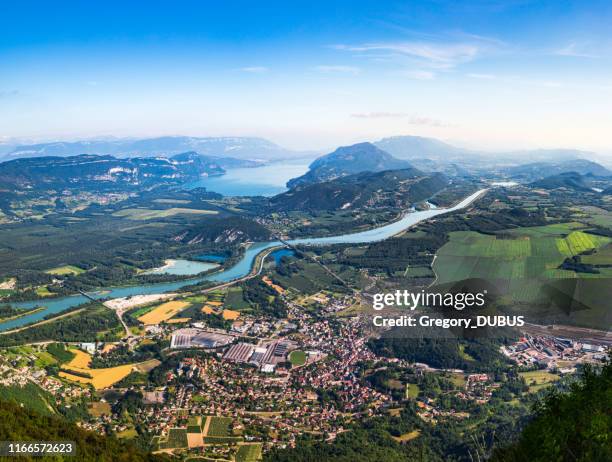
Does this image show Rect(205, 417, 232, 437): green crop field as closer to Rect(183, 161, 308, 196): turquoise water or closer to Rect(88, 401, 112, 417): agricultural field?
Rect(88, 401, 112, 417): agricultural field

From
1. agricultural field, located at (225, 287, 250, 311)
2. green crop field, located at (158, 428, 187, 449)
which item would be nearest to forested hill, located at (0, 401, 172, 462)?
green crop field, located at (158, 428, 187, 449)

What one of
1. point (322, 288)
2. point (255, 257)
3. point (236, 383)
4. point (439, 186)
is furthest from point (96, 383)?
point (439, 186)

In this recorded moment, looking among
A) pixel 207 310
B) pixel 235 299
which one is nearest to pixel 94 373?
pixel 207 310

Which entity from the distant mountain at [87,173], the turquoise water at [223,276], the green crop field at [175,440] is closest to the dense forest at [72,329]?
the turquoise water at [223,276]

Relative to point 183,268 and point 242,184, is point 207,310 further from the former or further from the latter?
point 242,184

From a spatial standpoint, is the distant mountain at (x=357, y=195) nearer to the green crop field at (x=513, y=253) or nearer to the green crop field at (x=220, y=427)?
the green crop field at (x=513, y=253)

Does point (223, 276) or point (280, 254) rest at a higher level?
point (280, 254)
